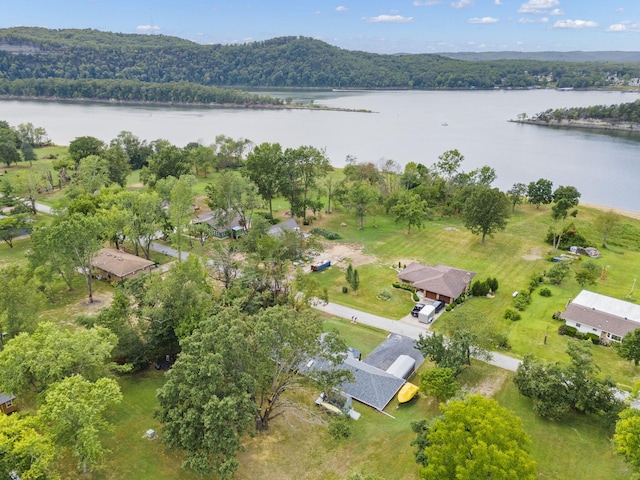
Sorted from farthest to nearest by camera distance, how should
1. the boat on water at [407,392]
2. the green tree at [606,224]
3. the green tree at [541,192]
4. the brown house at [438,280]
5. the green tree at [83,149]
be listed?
the green tree at [83,149] < the green tree at [541,192] < the green tree at [606,224] < the brown house at [438,280] < the boat on water at [407,392]

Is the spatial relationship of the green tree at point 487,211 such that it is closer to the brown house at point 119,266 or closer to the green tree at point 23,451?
the brown house at point 119,266

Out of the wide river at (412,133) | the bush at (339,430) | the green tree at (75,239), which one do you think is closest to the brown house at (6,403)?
the green tree at (75,239)

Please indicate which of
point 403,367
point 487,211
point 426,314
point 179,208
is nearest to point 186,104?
point 179,208

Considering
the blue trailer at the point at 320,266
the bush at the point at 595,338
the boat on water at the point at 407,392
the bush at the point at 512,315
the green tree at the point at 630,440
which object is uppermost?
the green tree at the point at 630,440

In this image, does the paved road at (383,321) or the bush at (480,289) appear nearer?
the paved road at (383,321)

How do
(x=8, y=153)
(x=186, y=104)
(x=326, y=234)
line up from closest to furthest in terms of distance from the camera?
(x=326, y=234) < (x=8, y=153) < (x=186, y=104)

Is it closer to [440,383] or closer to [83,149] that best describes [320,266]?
[440,383]

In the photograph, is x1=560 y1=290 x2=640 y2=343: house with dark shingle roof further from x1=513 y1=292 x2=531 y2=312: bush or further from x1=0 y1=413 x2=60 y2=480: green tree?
x1=0 y1=413 x2=60 y2=480: green tree
